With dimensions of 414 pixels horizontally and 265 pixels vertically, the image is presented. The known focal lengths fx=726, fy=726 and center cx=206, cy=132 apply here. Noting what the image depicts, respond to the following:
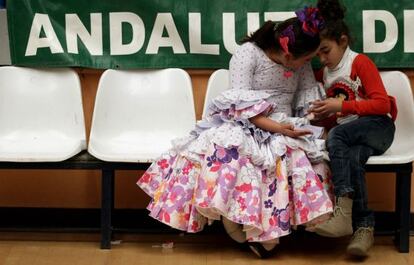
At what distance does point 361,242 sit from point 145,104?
1.24 m

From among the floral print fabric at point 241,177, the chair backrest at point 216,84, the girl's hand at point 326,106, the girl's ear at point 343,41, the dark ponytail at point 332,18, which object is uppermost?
the dark ponytail at point 332,18

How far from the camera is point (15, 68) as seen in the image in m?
3.61

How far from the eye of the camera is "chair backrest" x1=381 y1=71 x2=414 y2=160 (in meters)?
3.38

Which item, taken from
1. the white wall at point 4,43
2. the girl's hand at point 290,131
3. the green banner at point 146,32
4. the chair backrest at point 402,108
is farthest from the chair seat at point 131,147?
the chair backrest at point 402,108

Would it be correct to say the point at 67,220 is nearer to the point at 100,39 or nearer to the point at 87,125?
the point at 87,125

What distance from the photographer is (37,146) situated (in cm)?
343

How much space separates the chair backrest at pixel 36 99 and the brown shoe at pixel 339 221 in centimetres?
134

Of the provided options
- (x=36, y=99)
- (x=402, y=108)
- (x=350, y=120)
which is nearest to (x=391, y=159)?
(x=350, y=120)

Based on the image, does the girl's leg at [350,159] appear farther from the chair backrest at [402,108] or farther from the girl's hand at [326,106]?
the chair backrest at [402,108]

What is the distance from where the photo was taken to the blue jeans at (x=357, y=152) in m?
3.04

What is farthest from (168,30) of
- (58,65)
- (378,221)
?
(378,221)

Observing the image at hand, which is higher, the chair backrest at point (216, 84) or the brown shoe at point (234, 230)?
the chair backrest at point (216, 84)

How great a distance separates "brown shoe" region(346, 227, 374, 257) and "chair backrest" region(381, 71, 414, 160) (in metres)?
0.46

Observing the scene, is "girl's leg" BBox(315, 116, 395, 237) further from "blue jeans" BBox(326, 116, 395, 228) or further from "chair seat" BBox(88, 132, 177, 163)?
"chair seat" BBox(88, 132, 177, 163)
